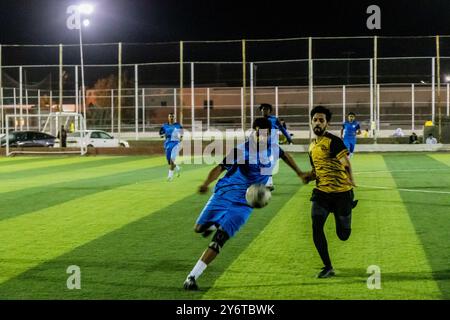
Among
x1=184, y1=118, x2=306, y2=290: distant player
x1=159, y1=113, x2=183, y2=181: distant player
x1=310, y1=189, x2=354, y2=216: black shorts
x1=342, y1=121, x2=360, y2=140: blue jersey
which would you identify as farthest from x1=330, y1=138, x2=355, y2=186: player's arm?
x1=342, y1=121, x2=360, y2=140: blue jersey

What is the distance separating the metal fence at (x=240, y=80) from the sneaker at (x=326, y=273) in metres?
31.9

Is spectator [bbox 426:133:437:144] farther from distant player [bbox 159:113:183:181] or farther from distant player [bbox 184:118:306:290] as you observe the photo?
distant player [bbox 184:118:306:290]

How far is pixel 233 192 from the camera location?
798 cm

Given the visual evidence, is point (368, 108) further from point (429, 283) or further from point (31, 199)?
point (429, 283)

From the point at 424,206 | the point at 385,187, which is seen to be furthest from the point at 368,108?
the point at 424,206

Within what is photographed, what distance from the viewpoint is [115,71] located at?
43.5m

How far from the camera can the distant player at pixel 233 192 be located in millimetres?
7777

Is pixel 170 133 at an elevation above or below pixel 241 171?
above

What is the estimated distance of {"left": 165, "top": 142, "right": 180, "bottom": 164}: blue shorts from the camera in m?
21.7

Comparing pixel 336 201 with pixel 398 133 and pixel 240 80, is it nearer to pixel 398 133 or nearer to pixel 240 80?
pixel 240 80

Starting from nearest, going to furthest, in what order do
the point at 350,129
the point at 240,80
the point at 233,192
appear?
the point at 233,192
the point at 350,129
the point at 240,80

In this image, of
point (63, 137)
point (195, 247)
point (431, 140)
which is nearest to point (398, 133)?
point (431, 140)

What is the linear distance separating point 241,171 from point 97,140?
3446 cm

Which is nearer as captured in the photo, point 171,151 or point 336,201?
point 336,201
